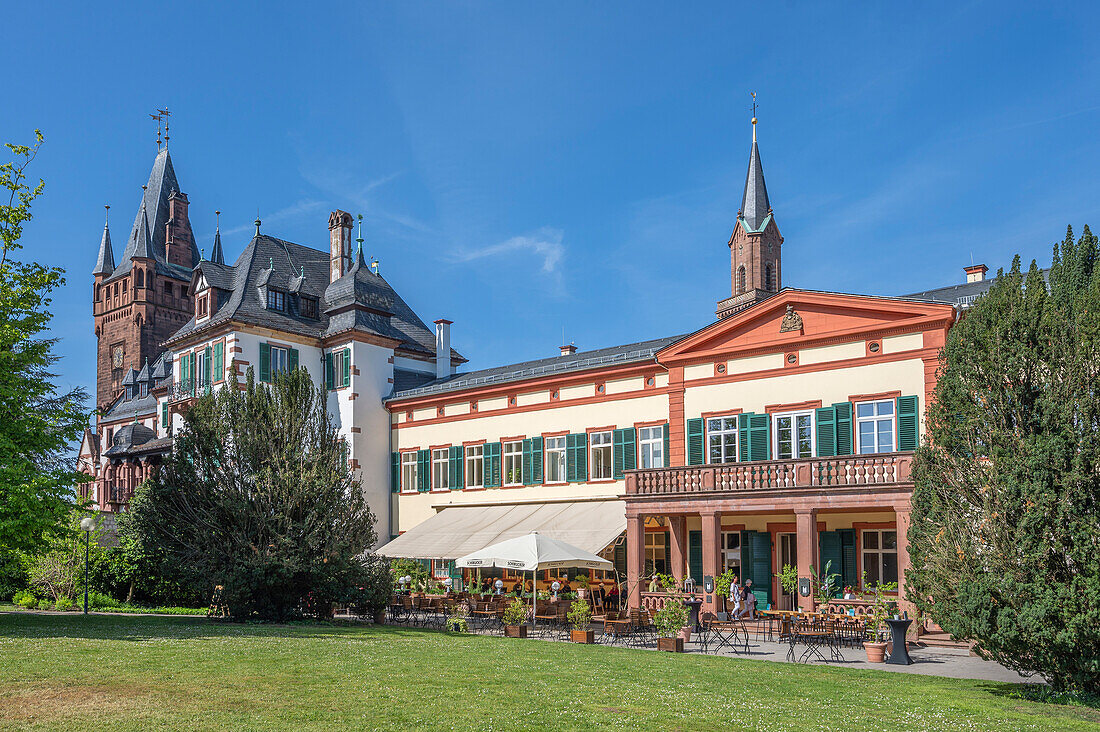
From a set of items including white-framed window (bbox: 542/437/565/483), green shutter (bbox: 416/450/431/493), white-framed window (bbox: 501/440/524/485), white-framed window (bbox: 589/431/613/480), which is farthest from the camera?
green shutter (bbox: 416/450/431/493)

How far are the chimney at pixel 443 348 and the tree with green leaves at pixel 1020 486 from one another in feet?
86.8

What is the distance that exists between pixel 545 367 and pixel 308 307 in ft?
37.1

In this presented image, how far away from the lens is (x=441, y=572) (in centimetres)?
3322

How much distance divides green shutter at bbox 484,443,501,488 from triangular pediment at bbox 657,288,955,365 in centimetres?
768

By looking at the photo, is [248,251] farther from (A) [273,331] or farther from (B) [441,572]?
(B) [441,572]

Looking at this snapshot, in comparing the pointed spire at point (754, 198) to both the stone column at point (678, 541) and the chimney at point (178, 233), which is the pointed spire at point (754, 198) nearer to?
the stone column at point (678, 541)

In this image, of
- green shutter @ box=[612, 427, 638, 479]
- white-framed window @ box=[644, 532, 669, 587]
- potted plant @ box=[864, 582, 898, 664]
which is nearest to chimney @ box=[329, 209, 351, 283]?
green shutter @ box=[612, 427, 638, 479]

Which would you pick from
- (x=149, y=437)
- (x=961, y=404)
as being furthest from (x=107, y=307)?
(x=961, y=404)

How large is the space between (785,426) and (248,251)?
2393 centimetres

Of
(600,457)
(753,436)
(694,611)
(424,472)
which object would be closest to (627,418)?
(600,457)

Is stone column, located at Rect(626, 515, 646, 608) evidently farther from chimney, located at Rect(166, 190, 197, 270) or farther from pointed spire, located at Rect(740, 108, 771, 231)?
chimney, located at Rect(166, 190, 197, 270)

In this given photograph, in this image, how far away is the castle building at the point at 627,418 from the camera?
22.7m

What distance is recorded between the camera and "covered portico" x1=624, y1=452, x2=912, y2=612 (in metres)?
20.6

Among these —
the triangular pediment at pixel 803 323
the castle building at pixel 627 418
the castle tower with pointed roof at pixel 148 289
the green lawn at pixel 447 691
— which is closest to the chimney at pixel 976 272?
the castle building at pixel 627 418
